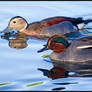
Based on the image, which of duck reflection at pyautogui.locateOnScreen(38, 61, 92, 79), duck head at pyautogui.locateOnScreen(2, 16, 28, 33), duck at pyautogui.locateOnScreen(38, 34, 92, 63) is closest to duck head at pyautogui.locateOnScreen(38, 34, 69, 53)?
duck at pyautogui.locateOnScreen(38, 34, 92, 63)

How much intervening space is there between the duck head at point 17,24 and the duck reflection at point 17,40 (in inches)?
9.9

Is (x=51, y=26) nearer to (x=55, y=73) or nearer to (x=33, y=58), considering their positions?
(x=33, y=58)

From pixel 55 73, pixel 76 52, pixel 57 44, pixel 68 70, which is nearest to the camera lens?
pixel 55 73

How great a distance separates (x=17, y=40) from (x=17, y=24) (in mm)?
2019

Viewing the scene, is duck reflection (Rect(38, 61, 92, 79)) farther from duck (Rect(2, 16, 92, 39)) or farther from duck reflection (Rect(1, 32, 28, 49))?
duck (Rect(2, 16, 92, 39))

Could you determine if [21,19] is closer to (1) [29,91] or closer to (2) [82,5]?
(2) [82,5]

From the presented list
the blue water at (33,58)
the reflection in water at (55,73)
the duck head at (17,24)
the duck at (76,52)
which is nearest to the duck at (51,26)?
the duck head at (17,24)

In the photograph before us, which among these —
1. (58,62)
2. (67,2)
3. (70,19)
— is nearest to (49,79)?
(58,62)

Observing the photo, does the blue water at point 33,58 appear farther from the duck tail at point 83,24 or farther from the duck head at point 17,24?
the duck tail at point 83,24

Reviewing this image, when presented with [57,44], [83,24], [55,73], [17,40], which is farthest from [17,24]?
[55,73]

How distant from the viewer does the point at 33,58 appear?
11.5m

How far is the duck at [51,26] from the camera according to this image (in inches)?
594

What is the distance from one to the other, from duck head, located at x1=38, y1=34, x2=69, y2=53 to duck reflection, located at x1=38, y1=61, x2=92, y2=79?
1.69 ft

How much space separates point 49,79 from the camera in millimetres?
9773
